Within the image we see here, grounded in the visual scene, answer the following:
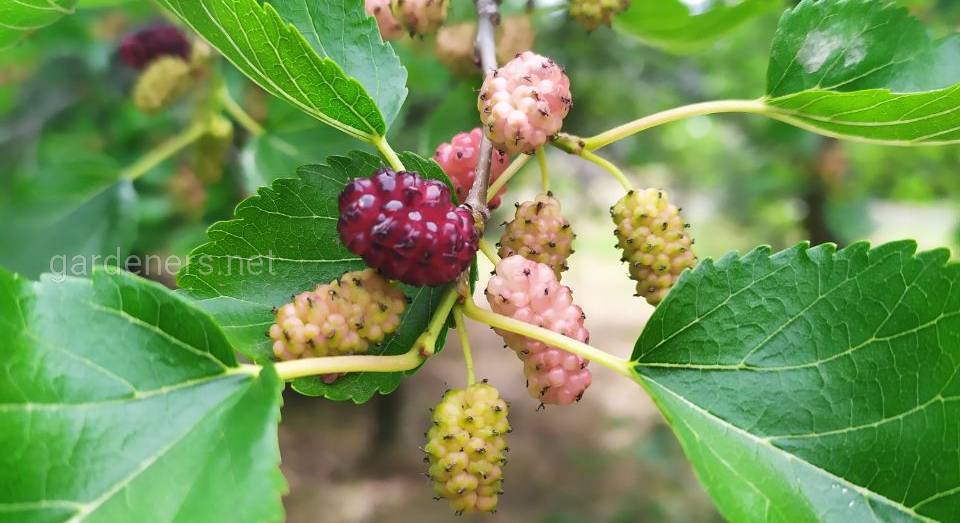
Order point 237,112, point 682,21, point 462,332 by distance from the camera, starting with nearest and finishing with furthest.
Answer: point 462,332 < point 682,21 < point 237,112

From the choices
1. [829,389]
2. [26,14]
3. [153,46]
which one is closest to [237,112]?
[153,46]

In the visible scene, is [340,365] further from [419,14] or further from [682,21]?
[682,21]

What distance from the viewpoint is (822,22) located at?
72cm

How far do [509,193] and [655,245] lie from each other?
2.47 meters

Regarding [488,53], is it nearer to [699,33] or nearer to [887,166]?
[699,33]

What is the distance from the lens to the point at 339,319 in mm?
534

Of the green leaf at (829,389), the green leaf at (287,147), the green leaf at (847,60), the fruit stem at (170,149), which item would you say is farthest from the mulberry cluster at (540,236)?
the fruit stem at (170,149)

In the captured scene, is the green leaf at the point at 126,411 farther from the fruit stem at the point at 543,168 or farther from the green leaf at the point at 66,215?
the green leaf at the point at 66,215

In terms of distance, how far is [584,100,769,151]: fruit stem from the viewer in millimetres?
687

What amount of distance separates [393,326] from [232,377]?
0.11 m

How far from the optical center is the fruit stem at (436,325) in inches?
21.9

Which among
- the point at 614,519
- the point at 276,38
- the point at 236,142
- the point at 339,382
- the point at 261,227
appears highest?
the point at 236,142

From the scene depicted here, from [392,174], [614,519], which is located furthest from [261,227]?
[614,519]

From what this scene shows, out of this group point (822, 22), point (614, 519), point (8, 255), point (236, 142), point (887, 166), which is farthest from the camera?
point (614, 519)
